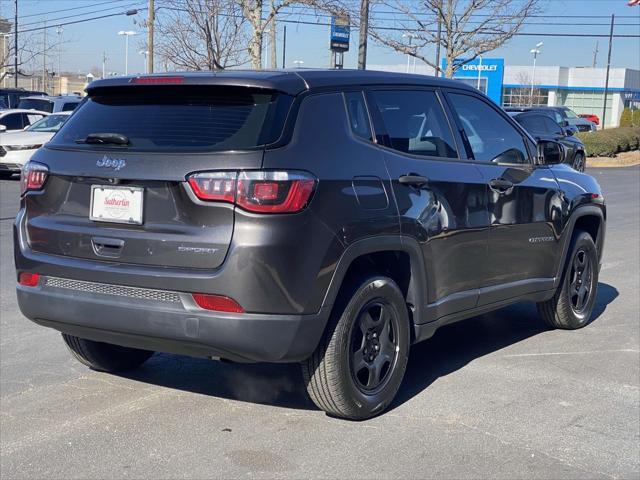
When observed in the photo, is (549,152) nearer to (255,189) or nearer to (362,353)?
(362,353)

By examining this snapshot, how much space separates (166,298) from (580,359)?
10.9 feet

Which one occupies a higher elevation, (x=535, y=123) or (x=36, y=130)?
(x=535, y=123)

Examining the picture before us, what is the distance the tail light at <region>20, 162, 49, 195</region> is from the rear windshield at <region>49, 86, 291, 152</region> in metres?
0.16

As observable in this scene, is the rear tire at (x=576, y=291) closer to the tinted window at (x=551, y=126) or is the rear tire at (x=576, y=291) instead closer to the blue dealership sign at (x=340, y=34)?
the blue dealership sign at (x=340, y=34)

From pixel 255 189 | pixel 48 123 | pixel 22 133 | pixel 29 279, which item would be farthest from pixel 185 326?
pixel 48 123

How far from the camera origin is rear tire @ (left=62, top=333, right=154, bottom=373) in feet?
18.0

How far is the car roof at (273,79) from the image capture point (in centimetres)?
452

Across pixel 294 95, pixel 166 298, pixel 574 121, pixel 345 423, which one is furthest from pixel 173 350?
pixel 574 121

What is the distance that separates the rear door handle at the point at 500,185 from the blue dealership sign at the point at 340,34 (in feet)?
54.3

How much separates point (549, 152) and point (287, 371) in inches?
101

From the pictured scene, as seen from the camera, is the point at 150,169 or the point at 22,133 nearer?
the point at 150,169

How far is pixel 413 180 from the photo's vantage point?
507 centimetres

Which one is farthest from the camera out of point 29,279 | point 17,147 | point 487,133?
point 17,147

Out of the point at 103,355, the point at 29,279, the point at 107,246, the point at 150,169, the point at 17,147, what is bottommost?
the point at 103,355
